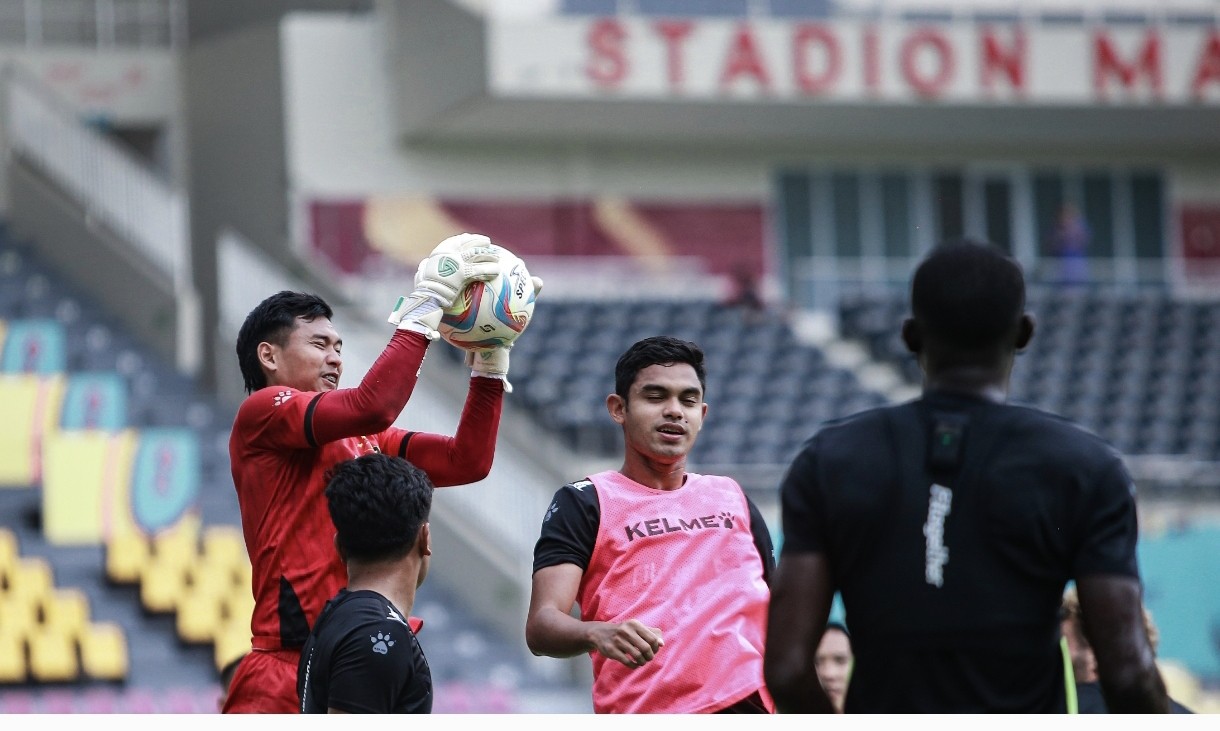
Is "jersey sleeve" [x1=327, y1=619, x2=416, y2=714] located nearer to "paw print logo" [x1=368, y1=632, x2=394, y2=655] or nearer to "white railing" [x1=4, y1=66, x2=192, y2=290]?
"paw print logo" [x1=368, y1=632, x2=394, y2=655]

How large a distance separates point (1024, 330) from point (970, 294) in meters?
0.17

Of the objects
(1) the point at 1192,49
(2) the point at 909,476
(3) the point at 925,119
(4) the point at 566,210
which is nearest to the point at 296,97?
(4) the point at 566,210

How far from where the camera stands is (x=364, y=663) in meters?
4.46

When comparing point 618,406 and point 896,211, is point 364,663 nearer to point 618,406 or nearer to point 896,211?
point 618,406

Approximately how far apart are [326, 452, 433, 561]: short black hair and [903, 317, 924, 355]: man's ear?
1.34 meters

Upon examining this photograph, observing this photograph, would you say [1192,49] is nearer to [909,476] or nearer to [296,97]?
[296,97]

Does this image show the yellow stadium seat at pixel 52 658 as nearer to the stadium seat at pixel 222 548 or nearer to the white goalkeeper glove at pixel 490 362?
the stadium seat at pixel 222 548

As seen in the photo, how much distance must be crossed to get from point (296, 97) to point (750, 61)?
539cm

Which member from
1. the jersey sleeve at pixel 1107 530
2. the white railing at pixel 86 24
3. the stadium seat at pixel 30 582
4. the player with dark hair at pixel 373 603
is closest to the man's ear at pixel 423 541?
the player with dark hair at pixel 373 603

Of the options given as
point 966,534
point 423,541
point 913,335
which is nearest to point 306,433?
point 423,541

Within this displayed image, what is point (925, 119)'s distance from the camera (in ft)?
80.6

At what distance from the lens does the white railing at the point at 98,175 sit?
2119 centimetres

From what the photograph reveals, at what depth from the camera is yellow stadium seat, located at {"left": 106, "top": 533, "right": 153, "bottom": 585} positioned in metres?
15.3

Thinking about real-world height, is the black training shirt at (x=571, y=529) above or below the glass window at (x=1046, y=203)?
below
